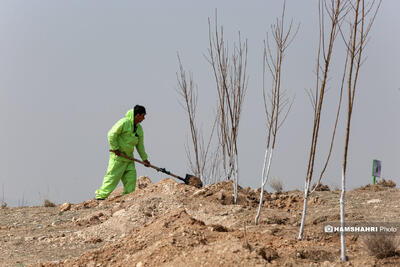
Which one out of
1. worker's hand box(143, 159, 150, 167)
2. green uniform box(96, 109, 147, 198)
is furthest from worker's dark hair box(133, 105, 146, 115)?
worker's hand box(143, 159, 150, 167)

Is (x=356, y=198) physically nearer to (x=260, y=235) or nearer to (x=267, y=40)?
(x=267, y=40)

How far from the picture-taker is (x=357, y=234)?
207 inches

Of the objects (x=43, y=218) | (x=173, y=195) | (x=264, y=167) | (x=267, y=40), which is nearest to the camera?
(x=264, y=167)

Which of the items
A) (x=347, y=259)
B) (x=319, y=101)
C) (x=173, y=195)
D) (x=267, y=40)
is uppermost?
(x=267, y=40)

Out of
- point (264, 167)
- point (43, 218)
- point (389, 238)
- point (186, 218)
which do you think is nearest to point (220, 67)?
point (264, 167)

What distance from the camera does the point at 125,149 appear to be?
1070 centimetres

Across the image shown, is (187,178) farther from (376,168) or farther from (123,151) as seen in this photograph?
(376,168)

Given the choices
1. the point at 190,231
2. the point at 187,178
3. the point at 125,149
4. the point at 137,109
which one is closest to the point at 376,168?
the point at 187,178

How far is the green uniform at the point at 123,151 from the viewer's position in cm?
1053

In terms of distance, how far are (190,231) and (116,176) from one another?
6.36 m

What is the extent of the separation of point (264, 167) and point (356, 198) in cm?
356

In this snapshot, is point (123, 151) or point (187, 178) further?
point (123, 151)

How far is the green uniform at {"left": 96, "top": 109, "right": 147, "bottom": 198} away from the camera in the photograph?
10531mm

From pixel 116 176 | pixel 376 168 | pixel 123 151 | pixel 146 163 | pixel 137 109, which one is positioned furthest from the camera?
pixel 376 168
